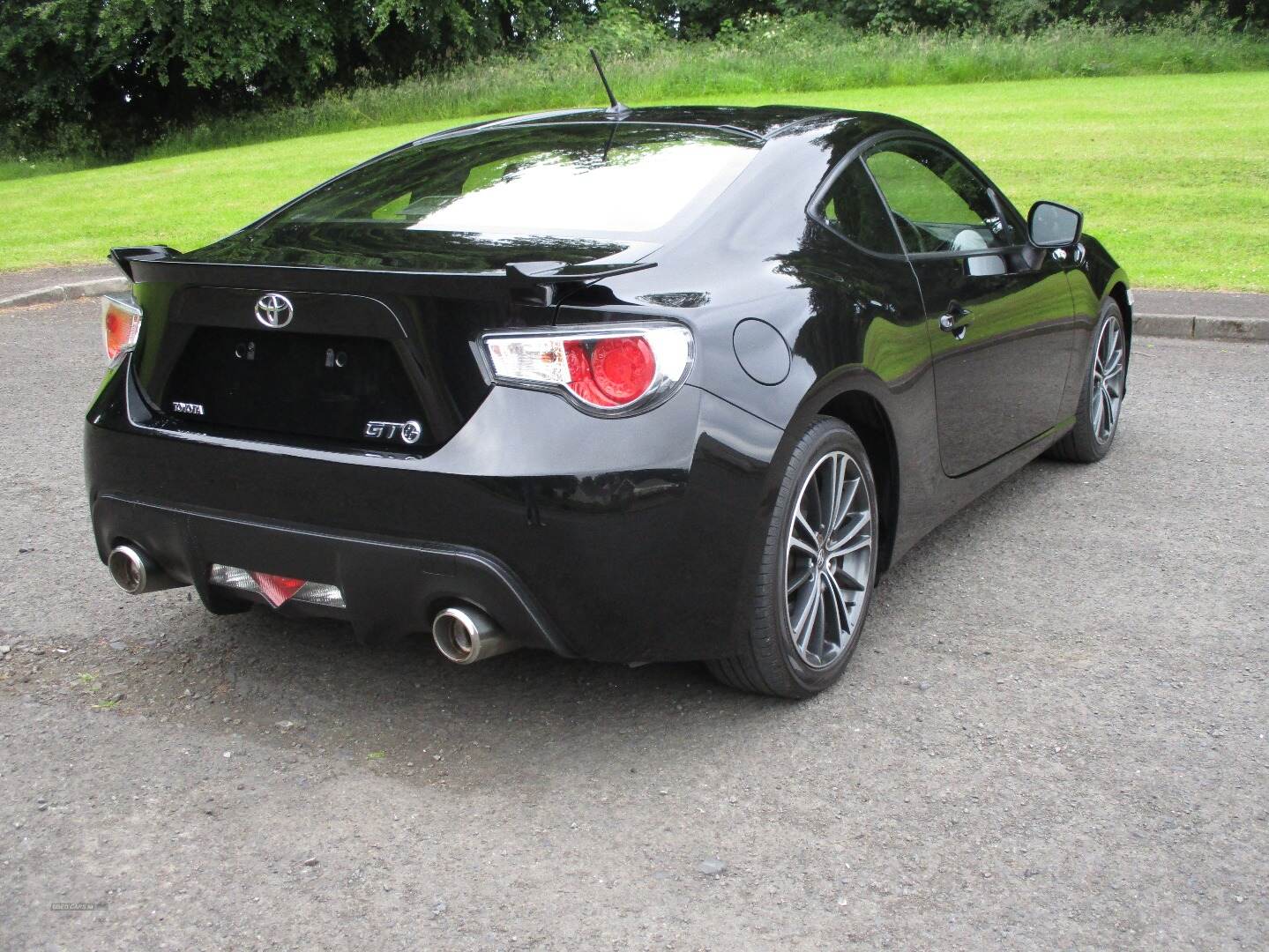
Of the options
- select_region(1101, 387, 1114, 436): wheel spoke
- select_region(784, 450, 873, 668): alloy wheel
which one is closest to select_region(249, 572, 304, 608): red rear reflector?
select_region(784, 450, 873, 668): alloy wheel

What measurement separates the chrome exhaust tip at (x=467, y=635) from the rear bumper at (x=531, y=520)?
1.5 inches

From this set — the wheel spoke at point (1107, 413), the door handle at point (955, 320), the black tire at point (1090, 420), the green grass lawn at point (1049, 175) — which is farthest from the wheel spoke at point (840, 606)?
the green grass lawn at point (1049, 175)

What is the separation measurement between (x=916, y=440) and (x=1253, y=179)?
12.4 m

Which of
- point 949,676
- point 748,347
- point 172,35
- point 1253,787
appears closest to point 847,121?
point 748,347

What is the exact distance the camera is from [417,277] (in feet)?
9.93

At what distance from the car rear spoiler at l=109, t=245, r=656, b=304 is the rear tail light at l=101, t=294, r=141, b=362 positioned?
26 cm

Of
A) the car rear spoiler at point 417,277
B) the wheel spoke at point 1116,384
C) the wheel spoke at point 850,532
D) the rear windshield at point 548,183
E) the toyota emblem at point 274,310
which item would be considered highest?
the rear windshield at point 548,183

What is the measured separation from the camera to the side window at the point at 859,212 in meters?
3.89

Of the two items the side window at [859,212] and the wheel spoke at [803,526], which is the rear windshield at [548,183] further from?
the wheel spoke at [803,526]

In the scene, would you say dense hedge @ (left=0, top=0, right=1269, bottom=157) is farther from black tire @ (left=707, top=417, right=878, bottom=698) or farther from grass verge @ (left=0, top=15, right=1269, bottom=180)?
black tire @ (left=707, top=417, right=878, bottom=698)

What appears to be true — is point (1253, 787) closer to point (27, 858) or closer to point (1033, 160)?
point (27, 858)

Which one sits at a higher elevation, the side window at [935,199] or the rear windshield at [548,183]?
the rear windshield at [548,183]

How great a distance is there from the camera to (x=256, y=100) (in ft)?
119

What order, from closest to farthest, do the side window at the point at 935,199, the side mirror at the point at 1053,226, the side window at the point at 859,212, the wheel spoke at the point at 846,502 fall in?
the wheel spoke at the point at 846,502, the side window at the point at 859,212, the side window at the point at 935,199, the side mirror at the point at 1053,226
